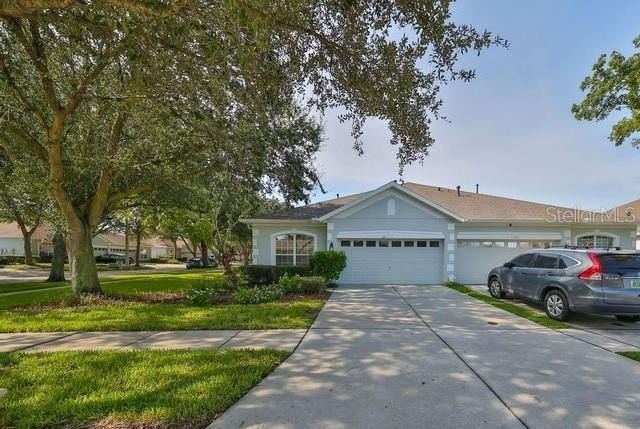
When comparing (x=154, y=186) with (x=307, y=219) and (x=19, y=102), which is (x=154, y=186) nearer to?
(x=19, y=102)

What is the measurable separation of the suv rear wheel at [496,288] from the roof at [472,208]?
512 centimetres

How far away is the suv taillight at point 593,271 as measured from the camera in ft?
28.2

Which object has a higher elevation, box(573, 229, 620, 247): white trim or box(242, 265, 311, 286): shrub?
box(573, 229, 620, 247): white trim

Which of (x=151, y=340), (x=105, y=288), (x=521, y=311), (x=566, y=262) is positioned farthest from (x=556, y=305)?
(x=105, y=288)

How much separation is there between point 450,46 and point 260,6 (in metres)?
3.21

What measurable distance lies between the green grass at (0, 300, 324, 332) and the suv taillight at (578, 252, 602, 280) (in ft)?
19.2

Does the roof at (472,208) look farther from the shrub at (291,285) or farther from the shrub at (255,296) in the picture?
the shrub at (255,296)

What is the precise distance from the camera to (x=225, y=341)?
714cm

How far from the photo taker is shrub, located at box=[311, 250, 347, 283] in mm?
16875

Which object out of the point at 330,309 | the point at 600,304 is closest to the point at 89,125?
the point at 330,309

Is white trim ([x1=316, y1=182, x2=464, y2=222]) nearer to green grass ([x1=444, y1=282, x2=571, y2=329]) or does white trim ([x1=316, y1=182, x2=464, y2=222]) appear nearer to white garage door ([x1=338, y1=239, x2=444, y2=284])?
white garage door ([x1=338, y1=239, x2=444, y2=284])

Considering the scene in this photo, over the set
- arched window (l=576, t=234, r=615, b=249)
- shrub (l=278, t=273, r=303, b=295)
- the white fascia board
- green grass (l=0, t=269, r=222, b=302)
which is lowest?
green grass (l=0, t=269, r=222, b=302)

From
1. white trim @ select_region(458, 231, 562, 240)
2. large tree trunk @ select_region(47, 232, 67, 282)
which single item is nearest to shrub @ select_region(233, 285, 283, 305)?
white trim @ select_region(458, 231, 562, 240)

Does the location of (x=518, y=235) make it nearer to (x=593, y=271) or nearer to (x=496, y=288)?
(x=496, y=288)
